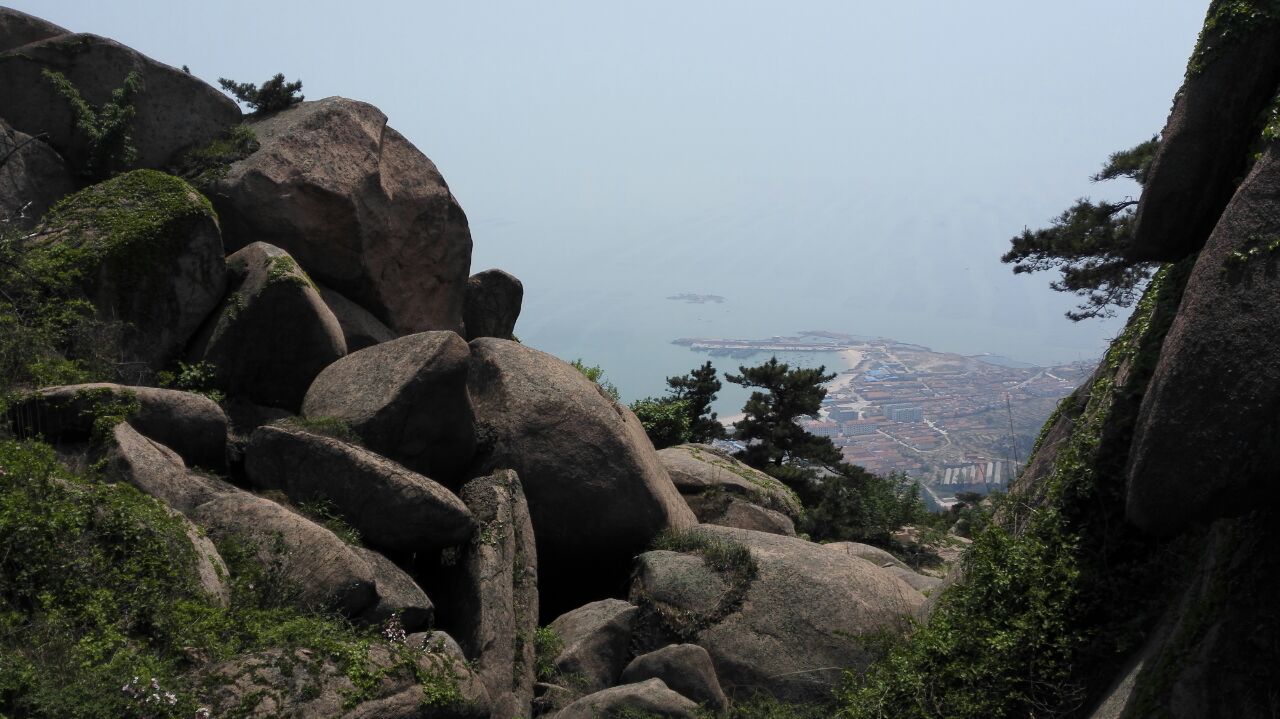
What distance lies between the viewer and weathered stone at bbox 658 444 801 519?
21.3 meters

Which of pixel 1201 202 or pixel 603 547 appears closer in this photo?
pixel 1201 202

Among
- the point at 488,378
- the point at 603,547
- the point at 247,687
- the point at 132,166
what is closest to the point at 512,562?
the point at 603,547

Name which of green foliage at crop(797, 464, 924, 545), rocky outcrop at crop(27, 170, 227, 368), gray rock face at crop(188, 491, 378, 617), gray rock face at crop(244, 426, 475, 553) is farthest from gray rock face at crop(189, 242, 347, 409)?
green foliage at crop(797, 464, 924, 545)

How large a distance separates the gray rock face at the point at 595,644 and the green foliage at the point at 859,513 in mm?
8575

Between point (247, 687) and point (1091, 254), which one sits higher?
point (1091, 254)

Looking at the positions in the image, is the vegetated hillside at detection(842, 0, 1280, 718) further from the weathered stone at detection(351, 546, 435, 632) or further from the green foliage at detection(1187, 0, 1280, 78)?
the weathered stone at detection(351, 546, 435, 632)

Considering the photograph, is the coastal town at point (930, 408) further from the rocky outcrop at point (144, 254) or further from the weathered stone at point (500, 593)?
the rocky outcrop at point (144, 254)

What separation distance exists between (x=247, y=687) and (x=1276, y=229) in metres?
10.7

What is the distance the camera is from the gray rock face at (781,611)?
14484 mm

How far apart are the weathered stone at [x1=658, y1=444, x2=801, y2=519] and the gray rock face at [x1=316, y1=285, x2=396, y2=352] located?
672 centimetres

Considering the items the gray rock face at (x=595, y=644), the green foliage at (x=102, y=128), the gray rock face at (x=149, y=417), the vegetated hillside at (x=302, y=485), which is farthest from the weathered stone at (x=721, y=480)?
the green foliage at (x=102, y=128)

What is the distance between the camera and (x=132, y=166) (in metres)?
19.8

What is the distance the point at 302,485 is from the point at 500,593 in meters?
3.26

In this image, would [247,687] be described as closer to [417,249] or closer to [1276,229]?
[1276,229]
